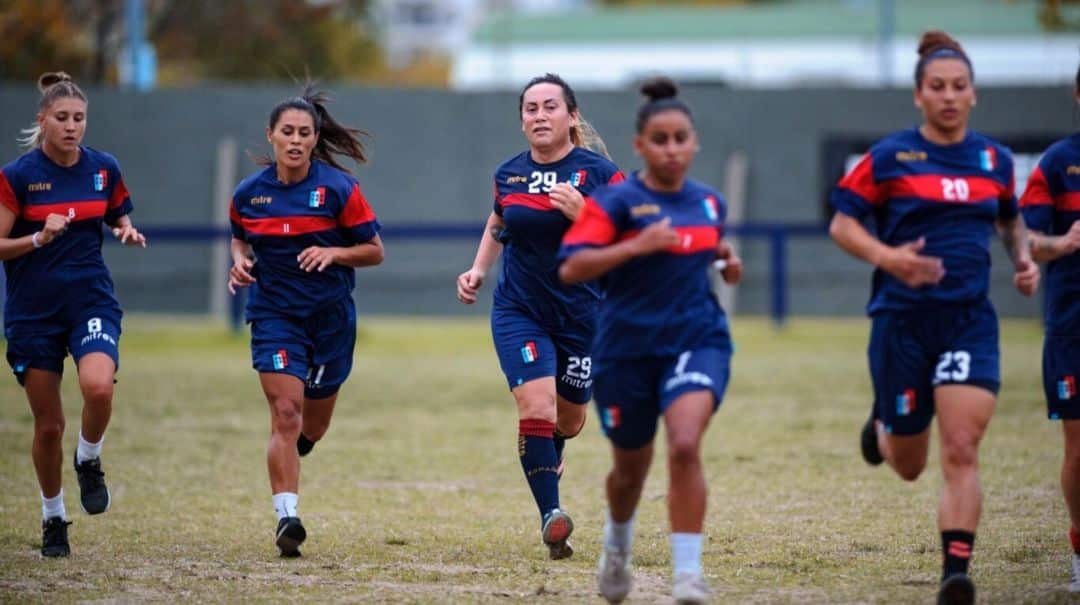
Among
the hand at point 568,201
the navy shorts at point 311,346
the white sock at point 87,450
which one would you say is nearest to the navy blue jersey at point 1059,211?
the hand at point 568,201

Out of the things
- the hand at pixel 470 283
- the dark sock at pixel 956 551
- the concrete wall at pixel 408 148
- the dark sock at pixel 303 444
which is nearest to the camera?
the dark sock at pixel 956 551

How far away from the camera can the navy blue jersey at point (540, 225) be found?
8383 millimetres

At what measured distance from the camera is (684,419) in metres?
6.20

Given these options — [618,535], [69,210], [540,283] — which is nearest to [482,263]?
[540,283]

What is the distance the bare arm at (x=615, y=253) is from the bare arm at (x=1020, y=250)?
60.7 inches

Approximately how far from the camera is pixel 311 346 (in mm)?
8359

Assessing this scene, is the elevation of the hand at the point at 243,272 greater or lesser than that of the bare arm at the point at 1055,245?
greater

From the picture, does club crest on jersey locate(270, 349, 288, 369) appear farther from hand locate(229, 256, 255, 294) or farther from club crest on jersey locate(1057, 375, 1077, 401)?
club crest on jersey locate(1057, 375, 1077, 401)

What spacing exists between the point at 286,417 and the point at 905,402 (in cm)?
315

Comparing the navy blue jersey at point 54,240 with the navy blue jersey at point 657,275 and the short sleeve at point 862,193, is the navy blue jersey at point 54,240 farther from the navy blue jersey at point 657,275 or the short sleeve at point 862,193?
the short sleeve at point 862,193

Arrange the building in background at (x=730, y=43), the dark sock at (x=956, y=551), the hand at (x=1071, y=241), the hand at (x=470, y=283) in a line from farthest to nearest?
1. the building in background at (x=730, y=43)
2. the hand at (x=470, y=283)
3. the hand at (x=1071, y=241)
4. the dark sock at (x=956, y=551)

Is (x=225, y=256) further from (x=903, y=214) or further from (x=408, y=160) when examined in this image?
(x=903, y=214)

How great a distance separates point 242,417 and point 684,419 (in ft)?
29.4

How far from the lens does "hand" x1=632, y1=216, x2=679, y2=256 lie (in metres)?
6.16
